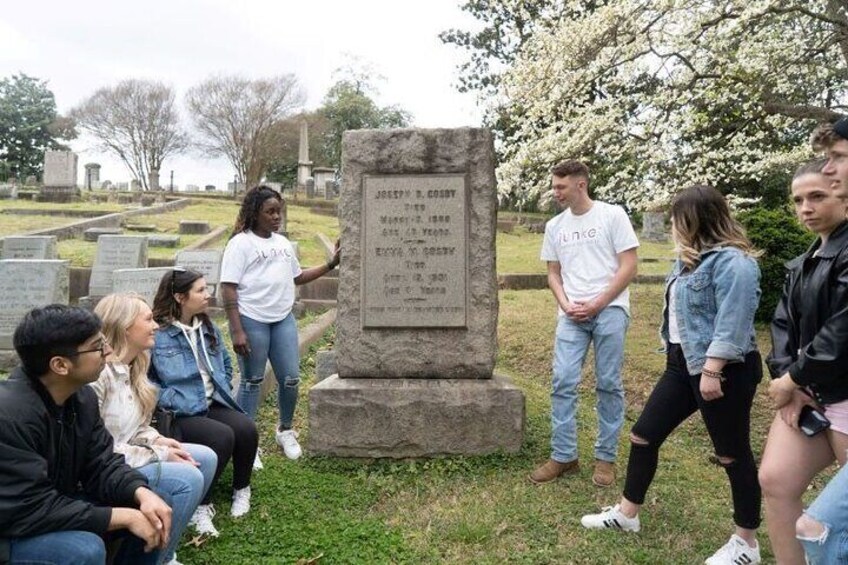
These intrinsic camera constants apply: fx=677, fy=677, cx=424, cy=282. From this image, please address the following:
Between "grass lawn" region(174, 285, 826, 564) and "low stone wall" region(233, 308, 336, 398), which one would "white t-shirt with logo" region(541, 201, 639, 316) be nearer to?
"grass lawn" region(174, 285, 826, 564)

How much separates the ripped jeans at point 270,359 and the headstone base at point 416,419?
0.22 meters

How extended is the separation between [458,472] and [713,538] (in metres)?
1.52

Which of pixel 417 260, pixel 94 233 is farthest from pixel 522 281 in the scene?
pixel 94 233

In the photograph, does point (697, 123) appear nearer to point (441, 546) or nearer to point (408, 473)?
point (408, 473)

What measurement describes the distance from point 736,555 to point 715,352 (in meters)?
0.96

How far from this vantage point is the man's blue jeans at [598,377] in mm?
4105

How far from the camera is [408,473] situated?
4.32 m

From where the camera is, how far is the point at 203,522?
3447mm

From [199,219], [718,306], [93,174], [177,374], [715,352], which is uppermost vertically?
[93,174]

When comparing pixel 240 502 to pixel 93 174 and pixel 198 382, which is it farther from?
pixel 93 174

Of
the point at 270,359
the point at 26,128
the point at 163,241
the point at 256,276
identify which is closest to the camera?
the point at 256,276

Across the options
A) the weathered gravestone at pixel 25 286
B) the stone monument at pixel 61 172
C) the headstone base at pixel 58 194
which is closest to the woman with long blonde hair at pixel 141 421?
the weathered gravestone at pixel 25 286

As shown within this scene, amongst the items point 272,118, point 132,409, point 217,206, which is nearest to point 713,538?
point 132,409

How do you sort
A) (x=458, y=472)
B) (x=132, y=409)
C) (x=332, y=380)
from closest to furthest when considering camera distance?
(x=132, y=409)
(x=458, y=472)
(x=332, y=380)
